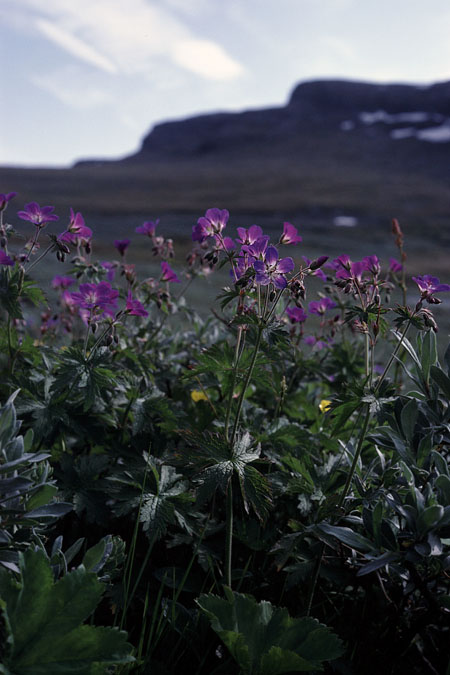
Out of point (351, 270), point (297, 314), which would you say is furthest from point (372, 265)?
point (297, 314)

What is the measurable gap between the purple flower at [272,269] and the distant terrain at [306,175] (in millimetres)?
6317

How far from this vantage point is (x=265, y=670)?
996 mm

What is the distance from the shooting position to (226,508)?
50.1 inches

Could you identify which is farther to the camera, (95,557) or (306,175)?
(306,175)

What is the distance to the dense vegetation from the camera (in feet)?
3.30

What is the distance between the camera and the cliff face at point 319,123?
→ 4396 centimetres

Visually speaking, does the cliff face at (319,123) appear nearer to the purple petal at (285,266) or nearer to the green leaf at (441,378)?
the green leaf at (441,378)

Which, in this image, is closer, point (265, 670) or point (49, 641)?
point (49, 641)

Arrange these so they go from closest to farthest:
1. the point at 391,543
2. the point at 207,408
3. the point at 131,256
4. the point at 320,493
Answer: the point at 391,543 < the point at 320,493 < the point at 207,408 < the point at 131,256

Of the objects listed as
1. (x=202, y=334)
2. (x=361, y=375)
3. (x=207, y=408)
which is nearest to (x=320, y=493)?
(x=207, y=408)

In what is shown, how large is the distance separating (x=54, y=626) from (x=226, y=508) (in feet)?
1.60

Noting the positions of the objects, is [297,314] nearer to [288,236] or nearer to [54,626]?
[288,236]

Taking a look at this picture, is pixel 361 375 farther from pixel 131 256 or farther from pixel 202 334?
pixel 131 256

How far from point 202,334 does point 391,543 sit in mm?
1371
